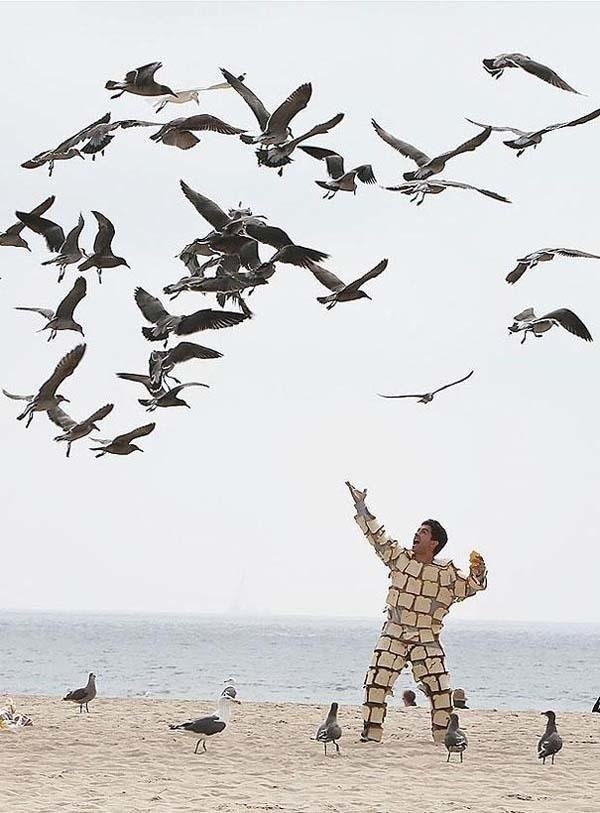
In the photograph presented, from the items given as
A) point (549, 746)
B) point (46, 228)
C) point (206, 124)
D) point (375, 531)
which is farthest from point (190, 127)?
point (549, 746)

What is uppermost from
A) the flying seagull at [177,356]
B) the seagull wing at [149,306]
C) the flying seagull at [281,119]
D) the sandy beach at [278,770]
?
the flying seagull at [281,119]

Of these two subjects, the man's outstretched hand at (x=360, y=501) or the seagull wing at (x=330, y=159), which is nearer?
the seagull wing at (x=330, y=159)

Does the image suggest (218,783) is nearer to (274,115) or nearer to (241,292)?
(241,292)

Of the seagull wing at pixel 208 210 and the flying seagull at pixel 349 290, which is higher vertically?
the seagull wing at pixel 208 210

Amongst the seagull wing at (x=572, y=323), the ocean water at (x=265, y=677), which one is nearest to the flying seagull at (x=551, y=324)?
the seagull wing at (x=572, y=323)

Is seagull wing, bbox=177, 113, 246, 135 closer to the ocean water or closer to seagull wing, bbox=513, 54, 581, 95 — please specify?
seagull wing, bbox=513, 54, 581, 95

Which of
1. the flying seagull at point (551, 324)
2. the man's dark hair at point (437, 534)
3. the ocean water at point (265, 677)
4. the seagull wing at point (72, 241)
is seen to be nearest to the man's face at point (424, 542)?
the man's dark hair at point (437, 534)

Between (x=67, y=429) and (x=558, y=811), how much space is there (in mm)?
4602

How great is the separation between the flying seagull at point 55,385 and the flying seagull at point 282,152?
79.1 inches

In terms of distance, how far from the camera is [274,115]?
10.7 m

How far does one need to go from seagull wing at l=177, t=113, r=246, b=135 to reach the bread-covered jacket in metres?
4.47

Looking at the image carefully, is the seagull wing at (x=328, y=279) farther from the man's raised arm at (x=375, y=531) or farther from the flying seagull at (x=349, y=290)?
the man's raised arm at (x=375, y=531)

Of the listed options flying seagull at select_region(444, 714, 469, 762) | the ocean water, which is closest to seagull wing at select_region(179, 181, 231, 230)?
flying seagull at select_region(444, 714, 469, 762)

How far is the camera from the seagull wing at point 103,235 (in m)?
11.8
